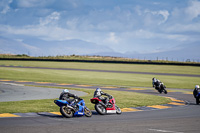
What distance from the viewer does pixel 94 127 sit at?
14.6m

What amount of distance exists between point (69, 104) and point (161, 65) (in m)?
74.2

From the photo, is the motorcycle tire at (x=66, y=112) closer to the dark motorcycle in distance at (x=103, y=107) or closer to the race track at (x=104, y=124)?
the race track at (x=104, y=124)

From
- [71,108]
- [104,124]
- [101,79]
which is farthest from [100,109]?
[101,79]

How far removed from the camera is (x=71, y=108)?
17.5 metres

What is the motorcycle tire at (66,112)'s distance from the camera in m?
17.2

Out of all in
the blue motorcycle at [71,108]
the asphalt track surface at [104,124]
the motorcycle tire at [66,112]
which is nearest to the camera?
the asphalt track surface at [104,124]

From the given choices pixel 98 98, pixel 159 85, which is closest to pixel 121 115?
pixel 98 98

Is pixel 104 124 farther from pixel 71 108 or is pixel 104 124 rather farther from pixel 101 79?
pixel 101 79

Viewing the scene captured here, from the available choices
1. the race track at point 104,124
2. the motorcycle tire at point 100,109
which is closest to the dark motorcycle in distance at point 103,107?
the motorcycle tire at point 100,109

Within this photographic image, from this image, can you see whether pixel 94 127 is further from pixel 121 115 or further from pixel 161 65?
pixel 161 65

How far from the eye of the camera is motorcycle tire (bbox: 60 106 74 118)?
1716cm

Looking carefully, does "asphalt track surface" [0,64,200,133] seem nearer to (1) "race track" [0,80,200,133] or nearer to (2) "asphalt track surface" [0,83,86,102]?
(1) "race track" [0,80,200,133]

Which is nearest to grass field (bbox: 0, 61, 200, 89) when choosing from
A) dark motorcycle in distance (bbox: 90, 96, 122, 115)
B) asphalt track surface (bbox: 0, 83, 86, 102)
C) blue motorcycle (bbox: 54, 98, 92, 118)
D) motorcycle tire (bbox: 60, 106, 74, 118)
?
asphalt track surface (bbox: 0, 83, 86, 102)

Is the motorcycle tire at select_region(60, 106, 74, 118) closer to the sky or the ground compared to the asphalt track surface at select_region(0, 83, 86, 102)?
closer to the sky
